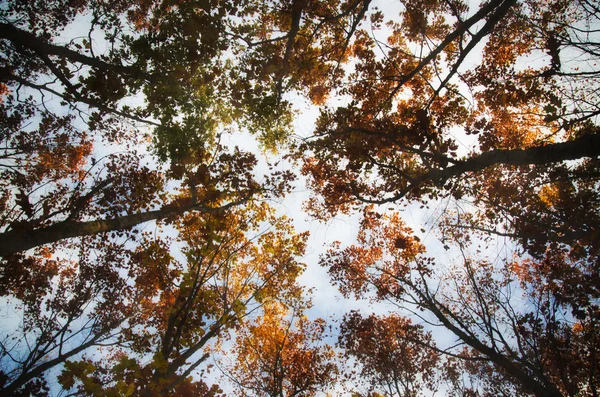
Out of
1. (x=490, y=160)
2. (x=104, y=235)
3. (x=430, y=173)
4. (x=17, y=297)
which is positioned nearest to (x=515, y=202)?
(x=490, y=160)

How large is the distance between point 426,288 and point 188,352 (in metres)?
6.92

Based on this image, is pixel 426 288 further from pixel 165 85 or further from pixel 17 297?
pixel 17 297

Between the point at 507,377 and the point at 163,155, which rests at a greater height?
the point at 163,155

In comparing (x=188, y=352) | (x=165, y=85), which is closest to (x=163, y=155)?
(x=165, y=85)

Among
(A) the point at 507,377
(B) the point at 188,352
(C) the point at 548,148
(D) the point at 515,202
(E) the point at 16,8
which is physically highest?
(E) the point at 16,8

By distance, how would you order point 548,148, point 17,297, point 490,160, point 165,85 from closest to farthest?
point 548,148
point 490,160
point 165,85
point 17,297

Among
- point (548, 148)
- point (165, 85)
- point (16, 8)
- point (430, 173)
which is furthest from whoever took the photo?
point (16, 8)

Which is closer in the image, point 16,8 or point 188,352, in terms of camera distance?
point 188,352

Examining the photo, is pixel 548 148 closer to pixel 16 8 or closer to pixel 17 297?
pixel 16 8

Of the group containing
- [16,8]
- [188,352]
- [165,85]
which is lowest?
[188,352]

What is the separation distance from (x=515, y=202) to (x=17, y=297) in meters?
15.9

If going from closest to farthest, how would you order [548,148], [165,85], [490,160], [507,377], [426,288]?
[548,148], [490,160], [165,85], [426,288], [507,377]

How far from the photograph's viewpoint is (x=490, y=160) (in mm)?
4238

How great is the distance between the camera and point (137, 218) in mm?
5199
